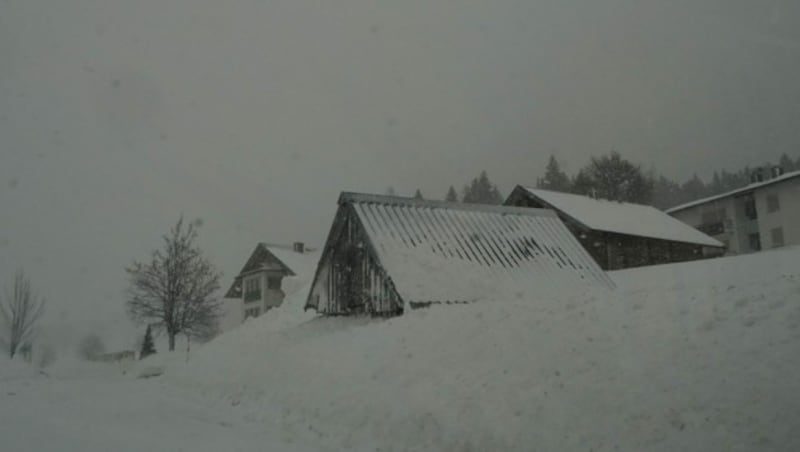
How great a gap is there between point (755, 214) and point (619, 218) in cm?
2161

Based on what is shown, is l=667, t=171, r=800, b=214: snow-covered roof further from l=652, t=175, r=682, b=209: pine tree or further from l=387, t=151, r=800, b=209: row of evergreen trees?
l=652, t=175, r=682, b=209: pine tree

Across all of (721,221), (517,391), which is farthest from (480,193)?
(517,391)

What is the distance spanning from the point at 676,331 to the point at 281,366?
9.86m

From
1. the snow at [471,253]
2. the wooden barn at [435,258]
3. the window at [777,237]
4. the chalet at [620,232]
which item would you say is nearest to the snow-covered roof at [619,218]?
the chalet at [620,232]

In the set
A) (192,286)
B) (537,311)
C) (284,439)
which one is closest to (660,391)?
(537,311)

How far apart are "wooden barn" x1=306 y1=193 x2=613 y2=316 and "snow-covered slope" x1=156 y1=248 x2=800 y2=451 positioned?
2.57 m

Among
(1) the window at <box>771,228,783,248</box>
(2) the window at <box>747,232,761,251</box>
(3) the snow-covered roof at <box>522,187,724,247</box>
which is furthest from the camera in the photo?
(2) the window at <box>747,232,761,251</box>

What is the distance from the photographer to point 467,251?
1936 cm

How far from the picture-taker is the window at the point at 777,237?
51.2 metres

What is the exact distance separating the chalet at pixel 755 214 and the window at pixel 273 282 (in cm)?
3980

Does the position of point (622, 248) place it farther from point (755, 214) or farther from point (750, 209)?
point (750, 209)

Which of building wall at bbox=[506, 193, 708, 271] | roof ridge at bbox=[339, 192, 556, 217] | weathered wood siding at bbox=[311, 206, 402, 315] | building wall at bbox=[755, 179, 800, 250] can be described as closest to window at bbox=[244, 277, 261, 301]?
building wall at bbox=[506, 193, 708, 271]

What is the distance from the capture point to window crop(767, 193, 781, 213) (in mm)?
51594

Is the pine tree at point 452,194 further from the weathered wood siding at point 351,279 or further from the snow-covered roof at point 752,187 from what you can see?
the weathered wood siding at point 351,279
